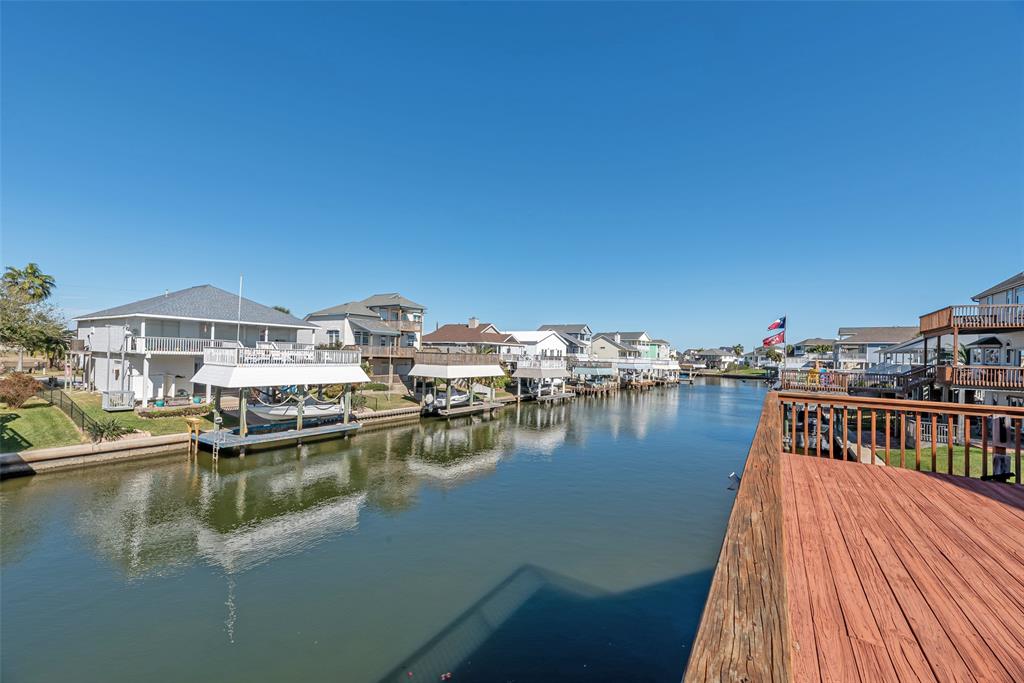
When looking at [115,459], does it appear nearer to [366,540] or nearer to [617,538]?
[366,540]


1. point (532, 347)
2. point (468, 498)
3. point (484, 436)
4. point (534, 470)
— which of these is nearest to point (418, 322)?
point (532, 347)

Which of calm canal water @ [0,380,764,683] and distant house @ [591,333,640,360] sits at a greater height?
distant house @ [591,333,640,360]

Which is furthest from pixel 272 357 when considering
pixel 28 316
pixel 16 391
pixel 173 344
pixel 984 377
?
pixel 984 377

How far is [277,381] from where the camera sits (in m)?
20.0

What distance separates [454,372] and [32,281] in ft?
122

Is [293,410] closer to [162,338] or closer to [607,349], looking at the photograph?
[162,338]

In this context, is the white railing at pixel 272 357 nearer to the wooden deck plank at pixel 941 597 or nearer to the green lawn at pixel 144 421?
the green lawn at pixel 144 421

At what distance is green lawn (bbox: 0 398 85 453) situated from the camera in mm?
15738

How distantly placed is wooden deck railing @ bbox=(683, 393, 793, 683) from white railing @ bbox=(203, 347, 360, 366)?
2126cm

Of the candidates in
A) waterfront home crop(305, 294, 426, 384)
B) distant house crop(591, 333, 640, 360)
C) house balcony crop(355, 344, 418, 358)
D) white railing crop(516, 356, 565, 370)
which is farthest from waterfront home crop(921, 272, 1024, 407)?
distant house crop(591, 333, 640, 360)

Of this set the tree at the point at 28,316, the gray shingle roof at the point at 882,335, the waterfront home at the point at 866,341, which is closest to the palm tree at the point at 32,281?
the tree at the point at 28,316

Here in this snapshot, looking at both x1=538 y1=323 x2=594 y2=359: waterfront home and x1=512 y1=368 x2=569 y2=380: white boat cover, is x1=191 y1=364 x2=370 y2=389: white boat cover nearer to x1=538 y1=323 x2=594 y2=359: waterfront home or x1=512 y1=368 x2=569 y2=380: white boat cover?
x1=512 y1=368 x2=569 y2=380: white boat cover

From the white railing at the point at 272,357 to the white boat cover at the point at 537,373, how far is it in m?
20.0

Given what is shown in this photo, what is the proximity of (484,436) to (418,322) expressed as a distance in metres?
22.9
